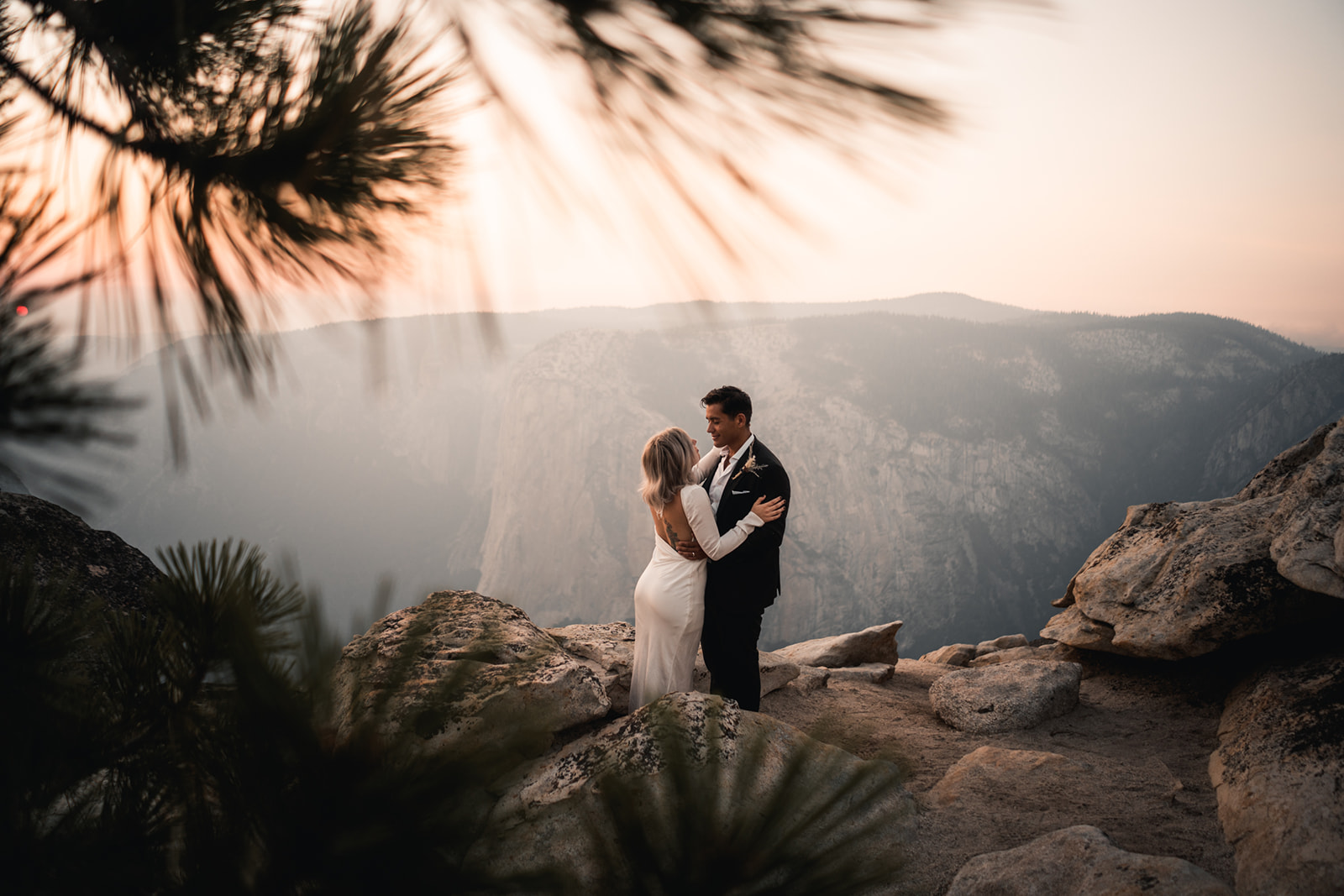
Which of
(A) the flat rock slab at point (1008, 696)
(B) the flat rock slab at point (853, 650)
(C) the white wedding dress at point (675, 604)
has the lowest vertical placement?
(B) the flat rock slab at point (853, 650)

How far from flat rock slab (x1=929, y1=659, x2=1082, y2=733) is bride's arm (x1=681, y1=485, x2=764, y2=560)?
2266 millimetres

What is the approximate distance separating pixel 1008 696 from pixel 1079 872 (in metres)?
2.27

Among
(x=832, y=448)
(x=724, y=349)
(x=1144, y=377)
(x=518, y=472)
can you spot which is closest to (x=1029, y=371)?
(x=1144, y=377)

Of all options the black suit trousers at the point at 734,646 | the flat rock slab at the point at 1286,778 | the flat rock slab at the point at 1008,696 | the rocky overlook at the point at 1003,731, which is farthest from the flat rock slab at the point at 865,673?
the flat rock slab at the point at 1286,778

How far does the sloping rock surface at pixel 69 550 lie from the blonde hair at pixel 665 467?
2.17m

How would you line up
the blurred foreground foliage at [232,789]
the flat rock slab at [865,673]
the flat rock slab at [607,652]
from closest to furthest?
1. the blurred foreground foliage at [232,789]
2. the flat rock slab at [607,652]
3. the flat rock slab at [865,673]

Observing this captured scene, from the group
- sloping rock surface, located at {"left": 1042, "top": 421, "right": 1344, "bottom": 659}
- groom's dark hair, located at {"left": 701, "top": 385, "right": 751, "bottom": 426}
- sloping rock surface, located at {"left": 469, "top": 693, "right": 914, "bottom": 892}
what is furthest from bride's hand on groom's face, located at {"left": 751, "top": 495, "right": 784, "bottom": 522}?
sloping rock surface, located at {"left": 1042, "top": 421, "right": 1344, "bottom": 659}

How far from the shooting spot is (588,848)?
0.68 m

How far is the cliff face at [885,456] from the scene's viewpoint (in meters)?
37.3

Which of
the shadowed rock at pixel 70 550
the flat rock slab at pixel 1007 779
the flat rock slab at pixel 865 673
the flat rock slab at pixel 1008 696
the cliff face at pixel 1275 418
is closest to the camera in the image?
the shadowed rock at pixel 70 550

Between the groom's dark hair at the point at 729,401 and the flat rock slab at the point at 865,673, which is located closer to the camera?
the groom's dark hair at the point at 729,401

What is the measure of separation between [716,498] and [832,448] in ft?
128

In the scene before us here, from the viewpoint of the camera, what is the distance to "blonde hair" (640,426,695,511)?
3.35 metres

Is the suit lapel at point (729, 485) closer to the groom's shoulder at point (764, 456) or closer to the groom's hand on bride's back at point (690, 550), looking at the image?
the groom's shoulder at point (764, 456)
